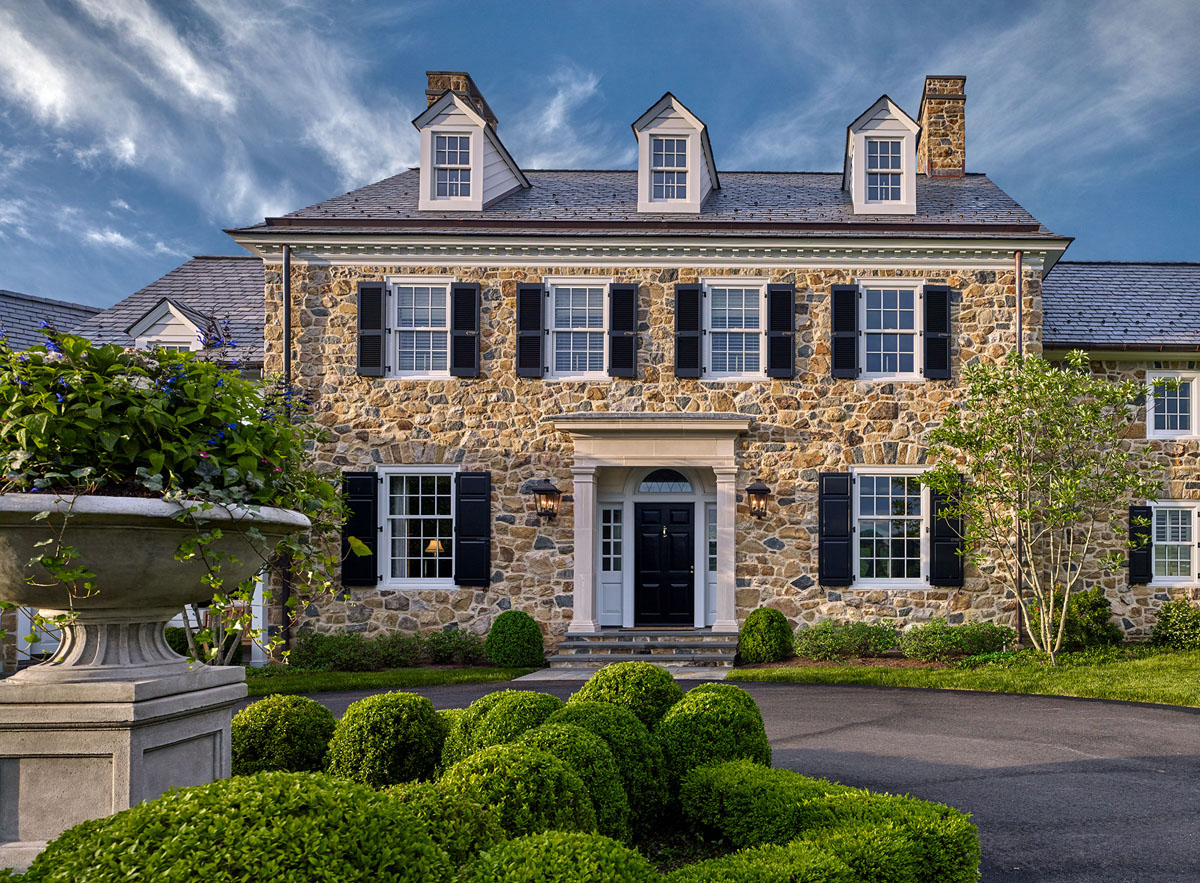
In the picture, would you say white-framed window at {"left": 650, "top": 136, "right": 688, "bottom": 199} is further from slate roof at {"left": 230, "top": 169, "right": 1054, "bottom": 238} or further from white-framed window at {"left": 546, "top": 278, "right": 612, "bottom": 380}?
white-framed window at {"left": 546, "top": 278, "right": 612, "bottom": 380}

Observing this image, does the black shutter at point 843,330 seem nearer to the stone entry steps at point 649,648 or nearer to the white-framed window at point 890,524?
the white-framed window at point 890,524

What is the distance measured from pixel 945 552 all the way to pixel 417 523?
8.68 m

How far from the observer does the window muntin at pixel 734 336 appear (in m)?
14.0

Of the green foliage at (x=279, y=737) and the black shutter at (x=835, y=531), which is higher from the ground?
the black shutter at (x=835, y=531)

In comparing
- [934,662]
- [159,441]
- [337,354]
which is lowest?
[934,662]

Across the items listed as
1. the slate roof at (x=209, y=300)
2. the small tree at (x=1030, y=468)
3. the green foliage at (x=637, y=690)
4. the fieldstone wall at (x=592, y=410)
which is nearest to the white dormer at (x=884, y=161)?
the fieldstone wall at (x=592, y=410)

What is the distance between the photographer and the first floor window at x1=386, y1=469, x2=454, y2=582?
45.4 ft

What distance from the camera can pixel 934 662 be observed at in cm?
1265

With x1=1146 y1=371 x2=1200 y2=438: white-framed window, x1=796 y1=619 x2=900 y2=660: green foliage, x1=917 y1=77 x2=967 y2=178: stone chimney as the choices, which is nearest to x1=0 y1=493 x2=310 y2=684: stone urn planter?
x1=796 y1=619 x2=900 y2=660: green foliage

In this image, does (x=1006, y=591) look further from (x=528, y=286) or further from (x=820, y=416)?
(x=528, y=286)

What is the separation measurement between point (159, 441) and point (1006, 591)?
13609 millimetres

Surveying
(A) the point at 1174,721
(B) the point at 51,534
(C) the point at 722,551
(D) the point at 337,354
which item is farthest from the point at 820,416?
(B) the point at 51,534

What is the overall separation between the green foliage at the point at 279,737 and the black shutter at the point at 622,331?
9.34 metres

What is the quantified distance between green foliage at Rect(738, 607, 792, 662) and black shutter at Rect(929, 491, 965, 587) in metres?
2.68
